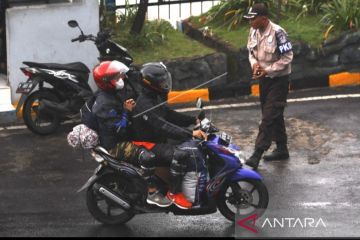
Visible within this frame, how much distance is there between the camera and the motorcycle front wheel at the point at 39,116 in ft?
35.6

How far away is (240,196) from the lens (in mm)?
7922

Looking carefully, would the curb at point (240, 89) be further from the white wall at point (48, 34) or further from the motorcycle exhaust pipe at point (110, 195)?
the motorcycle exhaust pipe at point (110, 195)

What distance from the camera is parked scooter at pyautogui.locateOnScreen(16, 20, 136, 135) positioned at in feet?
35.6

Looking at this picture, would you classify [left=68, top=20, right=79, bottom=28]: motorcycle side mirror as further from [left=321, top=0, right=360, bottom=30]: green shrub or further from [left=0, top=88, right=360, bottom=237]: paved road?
[left=321, top=0, right=360, bottom=30]: green shrub

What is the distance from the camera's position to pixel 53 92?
11.0m

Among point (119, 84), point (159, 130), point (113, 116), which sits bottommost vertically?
point (159, 130)

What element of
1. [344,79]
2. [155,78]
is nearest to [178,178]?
[155,78]

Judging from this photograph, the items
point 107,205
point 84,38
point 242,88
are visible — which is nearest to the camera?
point 107,205

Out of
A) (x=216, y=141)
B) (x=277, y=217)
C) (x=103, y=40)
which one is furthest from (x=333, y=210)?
(x=103, y=40)

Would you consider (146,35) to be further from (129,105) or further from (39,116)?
(129,105)

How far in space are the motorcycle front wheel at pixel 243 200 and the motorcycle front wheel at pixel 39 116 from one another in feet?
11.8

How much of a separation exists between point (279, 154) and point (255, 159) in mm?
457

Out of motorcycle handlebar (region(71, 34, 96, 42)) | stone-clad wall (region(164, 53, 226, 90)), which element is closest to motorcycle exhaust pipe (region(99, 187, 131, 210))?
motorcycle handlebar (region(71, 34, 96, 42))

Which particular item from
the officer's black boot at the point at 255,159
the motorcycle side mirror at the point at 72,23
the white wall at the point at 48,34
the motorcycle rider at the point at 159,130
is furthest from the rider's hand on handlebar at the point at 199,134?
the white wall at the point at 48,34
